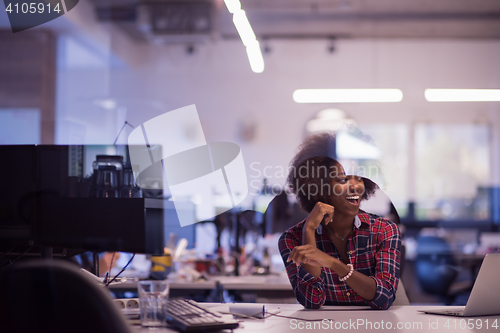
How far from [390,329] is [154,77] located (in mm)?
4736

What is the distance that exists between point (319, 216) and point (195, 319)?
0.71m

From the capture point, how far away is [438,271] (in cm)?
393

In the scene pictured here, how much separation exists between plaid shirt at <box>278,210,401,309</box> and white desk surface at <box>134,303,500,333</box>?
11 centimetres

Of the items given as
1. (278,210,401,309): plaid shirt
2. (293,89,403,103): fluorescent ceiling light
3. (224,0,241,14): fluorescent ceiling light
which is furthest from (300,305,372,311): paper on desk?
(293,89,403,103): fluorescent ceiling light

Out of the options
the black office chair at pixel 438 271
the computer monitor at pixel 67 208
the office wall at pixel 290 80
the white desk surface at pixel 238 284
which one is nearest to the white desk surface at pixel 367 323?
the computer monitor at pixel 67 208

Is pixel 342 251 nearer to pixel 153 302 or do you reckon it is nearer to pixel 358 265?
pixel 358 265

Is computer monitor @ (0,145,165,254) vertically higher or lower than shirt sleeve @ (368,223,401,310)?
higher

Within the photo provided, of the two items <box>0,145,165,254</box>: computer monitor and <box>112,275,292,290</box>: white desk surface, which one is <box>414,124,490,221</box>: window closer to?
<box>112,275,292,290</box>: white desk surface

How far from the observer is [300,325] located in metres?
1.24

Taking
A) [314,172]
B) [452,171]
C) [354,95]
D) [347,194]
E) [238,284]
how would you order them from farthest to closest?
[452,171], [354,95], [238,284], [314,172], [347,194]

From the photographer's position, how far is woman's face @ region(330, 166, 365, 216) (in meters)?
1.78

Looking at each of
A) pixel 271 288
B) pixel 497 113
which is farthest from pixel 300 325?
pixel 497 113

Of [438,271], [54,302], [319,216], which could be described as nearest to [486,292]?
[319,216]

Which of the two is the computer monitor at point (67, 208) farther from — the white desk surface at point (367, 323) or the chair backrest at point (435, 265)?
the chair backrest at point (435, 265)
